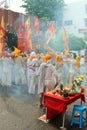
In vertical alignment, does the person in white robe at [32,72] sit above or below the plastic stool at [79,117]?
above

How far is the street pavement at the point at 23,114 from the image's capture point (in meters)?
4.93

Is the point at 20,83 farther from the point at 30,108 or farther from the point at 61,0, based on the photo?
the point at 61,0

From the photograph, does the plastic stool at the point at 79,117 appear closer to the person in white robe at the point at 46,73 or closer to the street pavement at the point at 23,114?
the street pavement at the point at 23,114

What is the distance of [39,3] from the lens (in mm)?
23969

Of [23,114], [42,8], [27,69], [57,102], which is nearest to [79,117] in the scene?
[57,102]

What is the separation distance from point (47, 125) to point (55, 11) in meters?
21.2

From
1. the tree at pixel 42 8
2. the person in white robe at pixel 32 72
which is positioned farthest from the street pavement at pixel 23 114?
the tree at pixel 42 8

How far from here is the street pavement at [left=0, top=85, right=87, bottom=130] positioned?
16.2ft

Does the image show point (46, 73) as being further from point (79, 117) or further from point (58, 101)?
point (79, 117)

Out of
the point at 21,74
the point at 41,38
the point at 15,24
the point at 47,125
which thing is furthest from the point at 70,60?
the point at 15,24

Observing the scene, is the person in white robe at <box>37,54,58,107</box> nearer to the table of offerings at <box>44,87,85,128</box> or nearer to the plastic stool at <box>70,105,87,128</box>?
the table of offerings at <box>44,87,85,128</box>

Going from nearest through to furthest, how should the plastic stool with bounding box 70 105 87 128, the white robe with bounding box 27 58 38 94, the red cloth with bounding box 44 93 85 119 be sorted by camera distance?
the red cloth with bounding box 44 93 85 119
the plastic stool with bounding box 70 105 87 128
the white robe with bounding box 27 58 38 94

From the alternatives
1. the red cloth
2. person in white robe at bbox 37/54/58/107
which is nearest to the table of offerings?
the red cloth

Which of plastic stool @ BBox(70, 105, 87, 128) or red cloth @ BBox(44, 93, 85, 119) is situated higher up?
red cloth @ BBox(44, 93, 85, 119)
